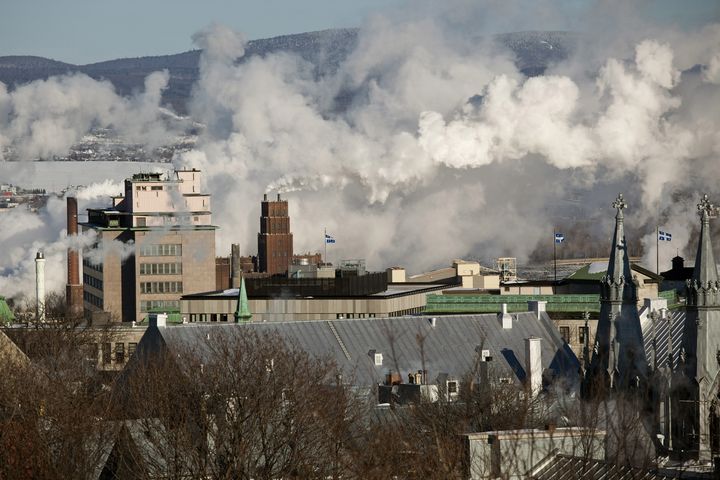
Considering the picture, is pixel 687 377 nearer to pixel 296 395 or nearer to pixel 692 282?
pixel 692 282

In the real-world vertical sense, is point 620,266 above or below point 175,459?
above

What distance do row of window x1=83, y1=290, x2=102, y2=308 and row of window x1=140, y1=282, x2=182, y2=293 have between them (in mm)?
6628

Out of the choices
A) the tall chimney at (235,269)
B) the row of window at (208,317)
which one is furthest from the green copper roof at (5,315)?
the tall chimney at (235,269)

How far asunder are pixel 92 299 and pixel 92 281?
1369 millimetres

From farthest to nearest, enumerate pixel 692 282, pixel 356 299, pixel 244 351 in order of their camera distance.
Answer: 1. pixel 356 299
2. pixel 244 351
3. pixel 692 282

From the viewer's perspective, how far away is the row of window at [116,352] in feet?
411

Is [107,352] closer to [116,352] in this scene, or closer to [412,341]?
[116,352]

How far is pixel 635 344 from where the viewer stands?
249ft

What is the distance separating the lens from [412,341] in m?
102

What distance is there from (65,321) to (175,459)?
71361 millimetres

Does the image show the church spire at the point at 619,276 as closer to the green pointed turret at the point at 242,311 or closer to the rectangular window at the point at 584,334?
the rectangular window at the point at 584,334

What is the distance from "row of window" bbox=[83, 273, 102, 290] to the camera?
582 feet

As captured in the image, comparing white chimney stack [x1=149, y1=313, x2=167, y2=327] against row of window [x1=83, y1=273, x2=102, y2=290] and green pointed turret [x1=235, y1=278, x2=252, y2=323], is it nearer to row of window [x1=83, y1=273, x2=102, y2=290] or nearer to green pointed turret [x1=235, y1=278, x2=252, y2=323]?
green pointed turret [x1=235, y1=278, x2=252, y2=323]

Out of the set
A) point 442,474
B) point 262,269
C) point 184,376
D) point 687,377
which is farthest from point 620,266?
point 262,269
